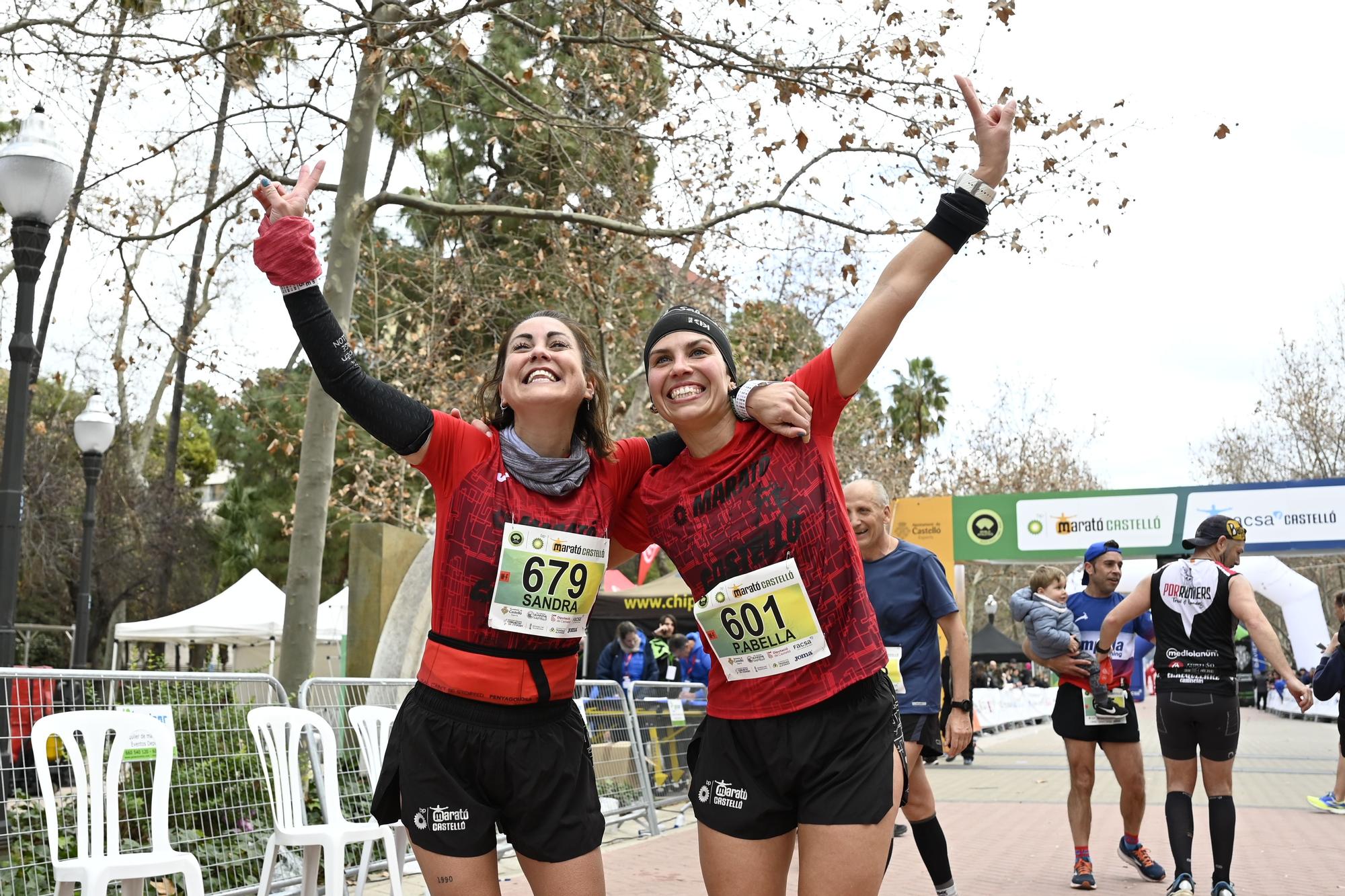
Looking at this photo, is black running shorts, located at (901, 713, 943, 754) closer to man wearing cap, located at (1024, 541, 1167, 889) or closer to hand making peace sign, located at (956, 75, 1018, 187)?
man wearing cap, located at (1024, 541, 1167, 889)

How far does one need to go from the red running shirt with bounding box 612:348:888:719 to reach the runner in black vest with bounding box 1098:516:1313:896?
14.0 feet

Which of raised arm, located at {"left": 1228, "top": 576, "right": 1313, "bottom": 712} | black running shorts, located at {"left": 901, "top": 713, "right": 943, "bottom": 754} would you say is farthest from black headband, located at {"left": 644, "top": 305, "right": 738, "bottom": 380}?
raised arm, located at {"left": 1228, "top": 576, "right": 1313, "bottom": 712}

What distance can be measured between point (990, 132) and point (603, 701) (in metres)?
7.59

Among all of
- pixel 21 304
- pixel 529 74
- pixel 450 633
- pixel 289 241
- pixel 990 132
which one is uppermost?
pixel 529 74

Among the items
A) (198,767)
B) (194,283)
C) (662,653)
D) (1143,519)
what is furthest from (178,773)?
(194,283)

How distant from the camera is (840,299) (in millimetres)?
24578

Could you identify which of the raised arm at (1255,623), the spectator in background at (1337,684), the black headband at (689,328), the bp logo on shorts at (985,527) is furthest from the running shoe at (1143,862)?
the bp logo on shorts at (985,527)

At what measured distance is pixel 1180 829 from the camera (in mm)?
6699

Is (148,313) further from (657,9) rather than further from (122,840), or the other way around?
(122,840)

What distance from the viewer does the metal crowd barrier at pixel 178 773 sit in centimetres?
493

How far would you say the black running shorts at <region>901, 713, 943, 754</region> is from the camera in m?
6.08

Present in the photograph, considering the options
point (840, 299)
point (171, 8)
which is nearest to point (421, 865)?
point (171, 8)

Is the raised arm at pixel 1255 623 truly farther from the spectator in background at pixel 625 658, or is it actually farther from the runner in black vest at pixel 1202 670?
the spectator in background at pixel 625 658

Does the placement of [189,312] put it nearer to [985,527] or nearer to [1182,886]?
[985,527]
